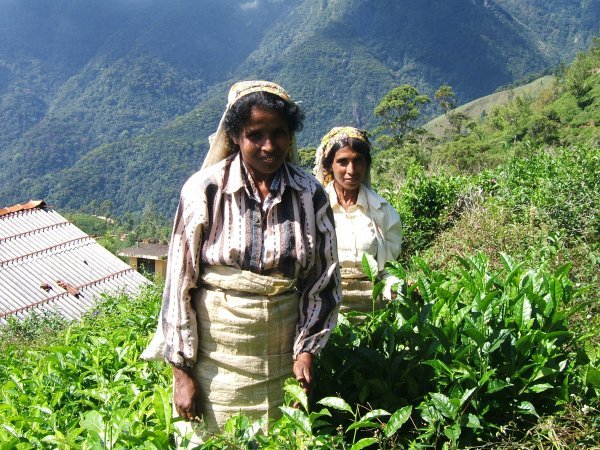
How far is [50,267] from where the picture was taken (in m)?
12.1

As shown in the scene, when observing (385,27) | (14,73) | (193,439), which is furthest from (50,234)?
(14,73)

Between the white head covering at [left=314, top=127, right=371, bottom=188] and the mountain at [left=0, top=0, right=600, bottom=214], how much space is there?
84225 millimetres

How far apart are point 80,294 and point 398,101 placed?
29.5 m

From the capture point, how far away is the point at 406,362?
92.8 inches

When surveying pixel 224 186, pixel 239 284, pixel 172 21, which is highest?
pixel 172 21

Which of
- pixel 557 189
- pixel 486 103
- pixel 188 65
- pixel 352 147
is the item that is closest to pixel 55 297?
pixel 557 189

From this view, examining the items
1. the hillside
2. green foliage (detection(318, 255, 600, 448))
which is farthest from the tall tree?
green foliage (detection(318, 255, 600, 448))

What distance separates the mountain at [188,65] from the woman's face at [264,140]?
3372 inches

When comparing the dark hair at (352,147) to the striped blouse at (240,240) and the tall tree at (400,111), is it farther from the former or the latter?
the tall tree at (400,111)

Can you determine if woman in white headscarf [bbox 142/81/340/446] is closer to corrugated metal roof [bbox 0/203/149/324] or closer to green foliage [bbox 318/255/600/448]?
green foliage [bbox 318/255/600/448]

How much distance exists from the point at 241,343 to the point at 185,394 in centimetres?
25

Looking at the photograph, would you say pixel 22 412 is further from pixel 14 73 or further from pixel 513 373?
pixel 14 73

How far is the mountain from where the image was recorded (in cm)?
9812

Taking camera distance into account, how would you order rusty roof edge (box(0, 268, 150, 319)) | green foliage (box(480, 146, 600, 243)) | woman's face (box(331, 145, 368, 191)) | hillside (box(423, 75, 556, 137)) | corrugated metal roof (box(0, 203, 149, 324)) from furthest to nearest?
hillside (box(423, 75, 556, 137)), corrugated metal roof (box(0, 203, 149, 324)), rusty roof edge (box(0, 268, 150, 319)), green foliage (box(480, 146, 600, 243)), woman's face (box(331, 145, 368, 191))
